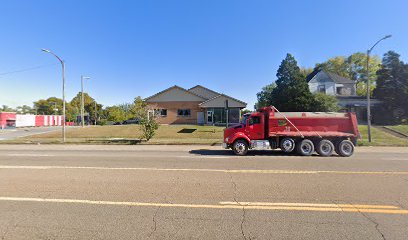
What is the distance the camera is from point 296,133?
13562mm

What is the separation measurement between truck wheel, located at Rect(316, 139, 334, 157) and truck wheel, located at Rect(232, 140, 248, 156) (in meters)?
3.96

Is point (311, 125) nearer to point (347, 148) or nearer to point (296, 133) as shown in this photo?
point (296, 133)

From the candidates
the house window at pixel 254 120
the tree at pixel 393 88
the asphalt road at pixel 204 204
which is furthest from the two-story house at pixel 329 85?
the asphalt road at pixel 204 204

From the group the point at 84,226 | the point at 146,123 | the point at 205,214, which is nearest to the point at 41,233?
the point at 84,226

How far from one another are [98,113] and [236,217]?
274 feet

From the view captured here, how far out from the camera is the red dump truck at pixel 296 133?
13.2m

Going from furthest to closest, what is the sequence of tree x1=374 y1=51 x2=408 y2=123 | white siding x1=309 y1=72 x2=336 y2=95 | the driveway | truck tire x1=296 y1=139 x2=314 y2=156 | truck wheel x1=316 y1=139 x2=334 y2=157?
white siding x1=309 y1=72 x2=336 y2=95, tree x1=374 y1=51 x2=408 y2=123, the driveway, truck tire x1=296 y1=139 x2=314 y2=156, truck wheel x1=316 y1=139 x2=334 y2=157

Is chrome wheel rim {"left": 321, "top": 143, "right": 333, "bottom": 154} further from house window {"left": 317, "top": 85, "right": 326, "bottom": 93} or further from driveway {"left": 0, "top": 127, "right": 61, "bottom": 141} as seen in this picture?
house window {"left": 317, "top": 85, "right": 326, "bottom": 93}

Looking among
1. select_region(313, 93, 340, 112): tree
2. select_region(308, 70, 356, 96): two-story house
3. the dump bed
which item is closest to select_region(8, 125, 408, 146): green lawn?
select_region(313, 93, 340, 112): tree

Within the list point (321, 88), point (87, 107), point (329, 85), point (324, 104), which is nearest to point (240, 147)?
point (324, 104)

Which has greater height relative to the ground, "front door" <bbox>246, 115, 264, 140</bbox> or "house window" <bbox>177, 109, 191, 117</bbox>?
"house window" <bbox>177, 109, 191, 117</bbox>

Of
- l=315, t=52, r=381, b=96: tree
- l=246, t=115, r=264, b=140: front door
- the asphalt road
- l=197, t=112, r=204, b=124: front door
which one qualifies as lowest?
the asphalt road

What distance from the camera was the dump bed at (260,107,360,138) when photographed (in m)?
13.5

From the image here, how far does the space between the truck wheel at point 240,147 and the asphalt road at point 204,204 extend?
506 centimetres
